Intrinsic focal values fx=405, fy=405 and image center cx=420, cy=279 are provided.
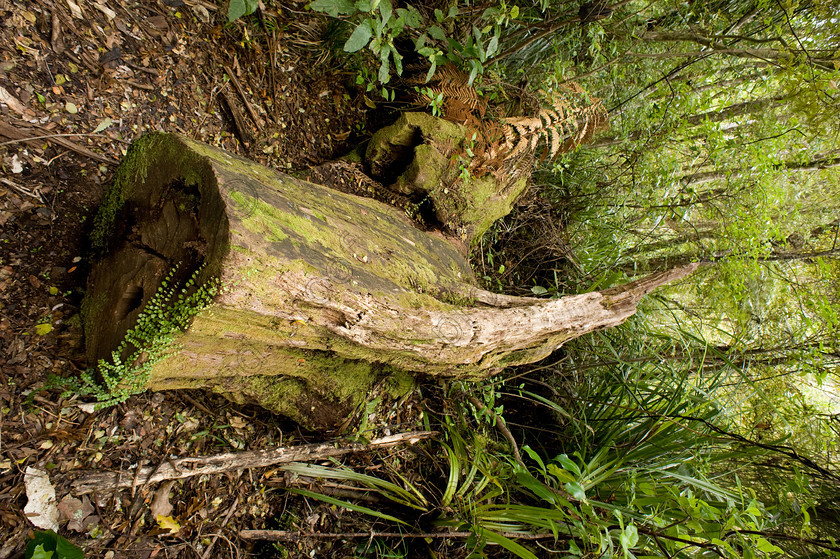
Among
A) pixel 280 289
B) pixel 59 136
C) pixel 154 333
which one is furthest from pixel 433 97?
pixel 154 333

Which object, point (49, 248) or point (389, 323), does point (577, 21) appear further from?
point (49, 248)

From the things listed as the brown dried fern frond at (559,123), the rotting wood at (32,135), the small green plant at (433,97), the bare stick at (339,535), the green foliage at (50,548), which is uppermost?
the brown dried fern frond at (559,123)

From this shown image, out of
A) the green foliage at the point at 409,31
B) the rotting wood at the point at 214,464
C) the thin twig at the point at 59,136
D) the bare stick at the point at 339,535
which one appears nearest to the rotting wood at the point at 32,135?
the thin twig at the point at 59,136

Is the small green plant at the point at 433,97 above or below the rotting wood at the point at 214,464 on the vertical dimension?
above

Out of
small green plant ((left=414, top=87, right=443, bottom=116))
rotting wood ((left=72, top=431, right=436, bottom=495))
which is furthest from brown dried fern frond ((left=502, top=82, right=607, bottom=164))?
rotting wood ((left=72, top=431, right=436, bottom=495))

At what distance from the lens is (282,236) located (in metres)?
1.45

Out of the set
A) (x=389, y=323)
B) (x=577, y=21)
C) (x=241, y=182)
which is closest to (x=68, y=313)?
(x=241, y=182)

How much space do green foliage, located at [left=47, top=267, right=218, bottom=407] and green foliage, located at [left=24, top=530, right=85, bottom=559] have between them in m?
0.42

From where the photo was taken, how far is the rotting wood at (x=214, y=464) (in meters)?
1.64

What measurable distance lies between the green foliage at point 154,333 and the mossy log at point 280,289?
0.04m

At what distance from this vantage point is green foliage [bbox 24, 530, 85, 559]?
1.24 m

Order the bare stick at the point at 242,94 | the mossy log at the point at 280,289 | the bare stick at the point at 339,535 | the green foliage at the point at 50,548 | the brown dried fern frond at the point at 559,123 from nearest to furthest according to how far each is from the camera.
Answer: the green foliage at the point at 50,548
the mossy log at the point at 280,289
the bare stick at the point at 339,535
the bare stick at the point at 242,94
the brown dried fern frond at the point at 559,123

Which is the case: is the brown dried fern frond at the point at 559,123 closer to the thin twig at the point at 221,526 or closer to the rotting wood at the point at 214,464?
the rotting wood at the point at 214,464

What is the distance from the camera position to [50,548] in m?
1.29
